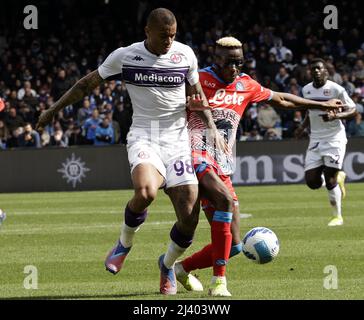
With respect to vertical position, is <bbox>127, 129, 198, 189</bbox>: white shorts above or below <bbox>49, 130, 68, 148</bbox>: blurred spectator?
above

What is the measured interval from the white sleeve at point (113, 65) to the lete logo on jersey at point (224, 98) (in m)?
1.17

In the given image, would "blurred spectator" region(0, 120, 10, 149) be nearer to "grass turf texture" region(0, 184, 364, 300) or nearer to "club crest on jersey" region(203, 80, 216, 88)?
"grass turf texture" region(0, 184, 364, 300)

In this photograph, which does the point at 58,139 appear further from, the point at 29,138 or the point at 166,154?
the point at 166,154

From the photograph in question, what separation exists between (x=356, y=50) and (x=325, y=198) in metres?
10.7

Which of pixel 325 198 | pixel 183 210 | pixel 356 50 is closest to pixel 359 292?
pixel 183 210

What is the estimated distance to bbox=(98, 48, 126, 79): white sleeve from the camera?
8.79 m

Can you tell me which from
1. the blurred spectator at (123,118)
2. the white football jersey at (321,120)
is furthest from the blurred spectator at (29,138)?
the white football jersey at (321,120)

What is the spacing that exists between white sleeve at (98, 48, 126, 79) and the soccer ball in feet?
6.74

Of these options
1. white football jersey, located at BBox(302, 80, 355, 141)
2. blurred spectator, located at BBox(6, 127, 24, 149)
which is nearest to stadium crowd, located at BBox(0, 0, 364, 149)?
blurred spectator, located at BBox(6, 127, 24, 149)

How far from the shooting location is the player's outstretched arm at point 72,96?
8828 millimetres

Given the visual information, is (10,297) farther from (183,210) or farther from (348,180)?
(348,180)

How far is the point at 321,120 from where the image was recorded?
55.0 ft

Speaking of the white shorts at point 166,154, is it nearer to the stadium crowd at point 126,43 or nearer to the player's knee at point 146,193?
the player's knee at point 146,193

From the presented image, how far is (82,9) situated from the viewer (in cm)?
3756
